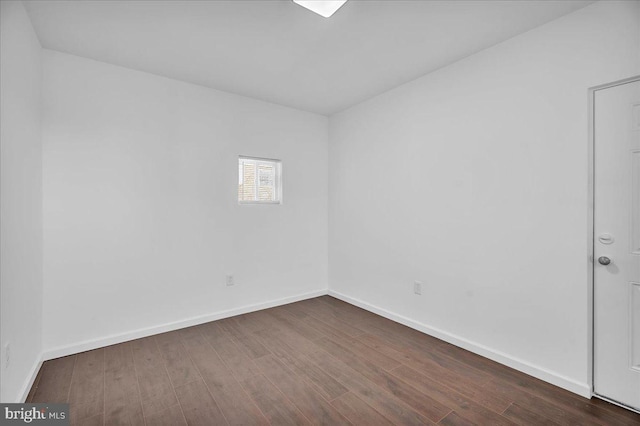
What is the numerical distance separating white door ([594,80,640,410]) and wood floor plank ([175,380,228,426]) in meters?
2.54

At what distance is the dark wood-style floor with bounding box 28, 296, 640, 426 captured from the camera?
183 cm

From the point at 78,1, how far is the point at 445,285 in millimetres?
3663

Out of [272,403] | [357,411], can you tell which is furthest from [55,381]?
[357,411]

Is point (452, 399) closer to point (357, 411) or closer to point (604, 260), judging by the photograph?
point (357, 411)

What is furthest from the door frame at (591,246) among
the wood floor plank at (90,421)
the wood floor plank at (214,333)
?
the wood floor plank at (90,421)

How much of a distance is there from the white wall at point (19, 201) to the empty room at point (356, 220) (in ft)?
0.08

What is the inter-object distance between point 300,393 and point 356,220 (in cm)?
229

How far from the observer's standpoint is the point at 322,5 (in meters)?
1.92

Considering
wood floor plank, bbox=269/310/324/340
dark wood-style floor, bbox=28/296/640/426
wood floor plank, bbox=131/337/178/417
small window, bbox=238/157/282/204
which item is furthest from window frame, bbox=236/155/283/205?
wood floor plank, bbox=131/337/178/417

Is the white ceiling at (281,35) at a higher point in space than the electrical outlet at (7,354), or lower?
higher

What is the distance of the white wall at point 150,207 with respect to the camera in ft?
8.50

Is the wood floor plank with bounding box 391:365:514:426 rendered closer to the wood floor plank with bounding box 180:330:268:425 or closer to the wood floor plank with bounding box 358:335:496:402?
the wood floor plank with bounding box 358:335:496:402

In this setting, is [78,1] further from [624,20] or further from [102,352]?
[624,20]

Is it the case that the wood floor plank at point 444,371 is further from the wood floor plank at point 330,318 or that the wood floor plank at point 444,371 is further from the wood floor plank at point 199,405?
the wood floor plank at point 199,405
